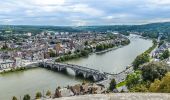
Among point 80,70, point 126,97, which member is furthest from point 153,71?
point 126,97

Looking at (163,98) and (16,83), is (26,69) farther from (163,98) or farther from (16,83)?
(163,98)

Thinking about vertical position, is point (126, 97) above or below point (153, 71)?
above

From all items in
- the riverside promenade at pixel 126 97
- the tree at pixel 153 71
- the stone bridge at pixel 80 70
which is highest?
the riverside promenade at pixel 126 97

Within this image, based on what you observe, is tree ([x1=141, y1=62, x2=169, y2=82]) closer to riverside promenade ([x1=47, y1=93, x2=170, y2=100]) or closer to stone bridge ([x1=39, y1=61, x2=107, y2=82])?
stone bridge ([x1=39, y1=61, x2=107, y2=82])

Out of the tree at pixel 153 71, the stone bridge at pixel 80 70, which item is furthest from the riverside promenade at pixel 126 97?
the stone bridge at pixel 80 70

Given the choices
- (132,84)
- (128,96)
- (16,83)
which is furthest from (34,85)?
(128,96)

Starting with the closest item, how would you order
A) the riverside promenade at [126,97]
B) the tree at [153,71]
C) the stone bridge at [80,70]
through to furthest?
1. the riverside promenade at [126,97]
2. the tree at [153,71]
3. the stone bridge at [80,70]

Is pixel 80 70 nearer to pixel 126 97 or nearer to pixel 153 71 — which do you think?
pixel 153 71

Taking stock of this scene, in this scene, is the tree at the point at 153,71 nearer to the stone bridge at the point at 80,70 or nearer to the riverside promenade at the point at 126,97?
the stone bridge at the point at 80,70

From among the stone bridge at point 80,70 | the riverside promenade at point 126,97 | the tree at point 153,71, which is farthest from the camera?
the stone bridge at point 80,70
